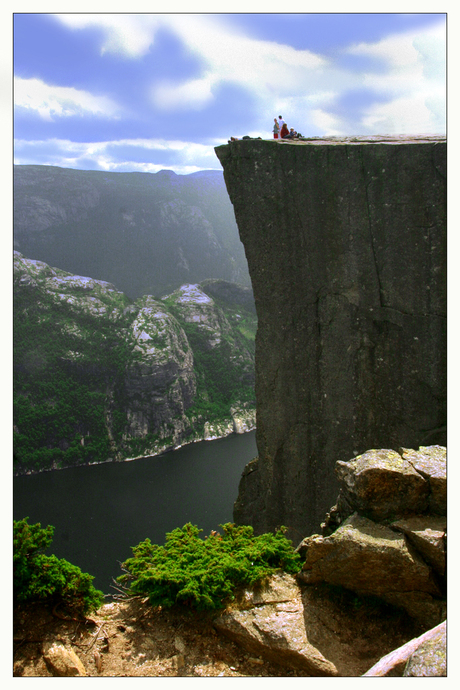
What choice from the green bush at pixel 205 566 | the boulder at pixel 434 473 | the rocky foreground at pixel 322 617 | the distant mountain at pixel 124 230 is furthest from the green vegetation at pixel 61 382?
the distant mountain at pixel 124 230

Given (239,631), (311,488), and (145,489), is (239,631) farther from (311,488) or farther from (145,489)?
(145,489)

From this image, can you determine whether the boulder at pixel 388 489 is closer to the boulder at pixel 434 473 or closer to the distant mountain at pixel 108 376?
the boulder at pixel 434 473

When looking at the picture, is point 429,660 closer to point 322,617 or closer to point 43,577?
point 322,617

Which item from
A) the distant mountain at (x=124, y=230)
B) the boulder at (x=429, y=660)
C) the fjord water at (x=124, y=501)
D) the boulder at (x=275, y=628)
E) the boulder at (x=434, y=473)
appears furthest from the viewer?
the distant mountain at (x=124, y=230)

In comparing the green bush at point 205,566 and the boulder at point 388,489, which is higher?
the boulder at point 388,489

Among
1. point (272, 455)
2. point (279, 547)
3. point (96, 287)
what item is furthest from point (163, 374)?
point (279, 547)

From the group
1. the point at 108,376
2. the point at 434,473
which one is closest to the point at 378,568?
the point at 434,473

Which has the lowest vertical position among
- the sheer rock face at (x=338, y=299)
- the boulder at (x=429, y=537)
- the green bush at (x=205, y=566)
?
the green bush at (x=205, y=566)
